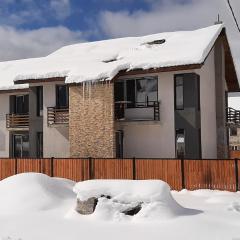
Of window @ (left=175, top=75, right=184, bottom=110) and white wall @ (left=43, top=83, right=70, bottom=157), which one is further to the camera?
white wall @ (left=43, top=83, right=70, bottom=157)

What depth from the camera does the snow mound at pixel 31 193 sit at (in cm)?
1334

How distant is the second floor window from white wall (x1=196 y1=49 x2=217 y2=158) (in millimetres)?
12531

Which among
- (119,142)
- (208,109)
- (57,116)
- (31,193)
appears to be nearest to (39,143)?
(57,116)

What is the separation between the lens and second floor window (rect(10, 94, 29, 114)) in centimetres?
3038

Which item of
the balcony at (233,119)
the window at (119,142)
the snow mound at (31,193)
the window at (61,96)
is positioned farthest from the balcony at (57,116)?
the balcony at (233,119)

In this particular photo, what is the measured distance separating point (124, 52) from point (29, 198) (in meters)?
14.9

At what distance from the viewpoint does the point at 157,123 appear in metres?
22.9

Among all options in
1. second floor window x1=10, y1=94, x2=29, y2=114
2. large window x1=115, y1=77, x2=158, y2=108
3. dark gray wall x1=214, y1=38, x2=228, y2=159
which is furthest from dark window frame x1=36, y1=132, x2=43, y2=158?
dark gray wall x1=214, y1=38, x2=228, y2=159

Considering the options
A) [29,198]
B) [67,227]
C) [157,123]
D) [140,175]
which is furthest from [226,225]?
[157,123]

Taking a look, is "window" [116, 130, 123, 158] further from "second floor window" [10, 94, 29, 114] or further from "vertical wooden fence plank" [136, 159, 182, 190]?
"second floor window" [10, 94, 29, 114]

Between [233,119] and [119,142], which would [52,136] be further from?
[233,119]

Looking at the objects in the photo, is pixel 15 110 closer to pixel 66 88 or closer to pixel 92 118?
pixel 66 88

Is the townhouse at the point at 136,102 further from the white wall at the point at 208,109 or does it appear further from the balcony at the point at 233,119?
the balcony at the point at 233,119

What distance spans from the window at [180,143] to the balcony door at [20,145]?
11.9m
